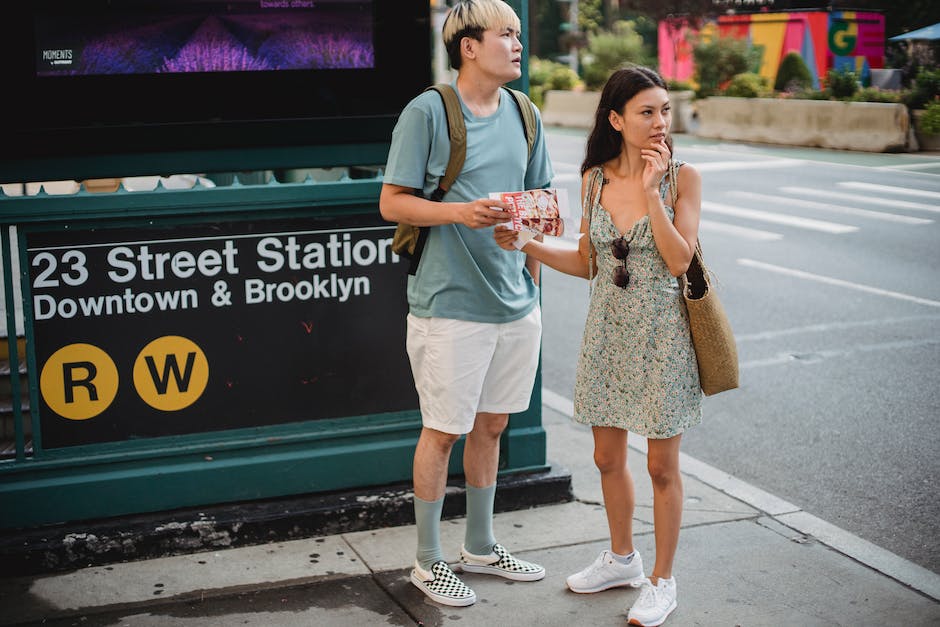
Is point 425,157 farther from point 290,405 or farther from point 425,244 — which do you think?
point 290,405

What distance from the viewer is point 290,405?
4438mm

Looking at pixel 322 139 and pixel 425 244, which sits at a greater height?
pixel 322 139

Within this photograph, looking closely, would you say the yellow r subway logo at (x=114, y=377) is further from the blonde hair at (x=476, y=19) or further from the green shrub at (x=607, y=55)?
the green shrub at (x=607, y=55)

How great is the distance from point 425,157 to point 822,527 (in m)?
2.45

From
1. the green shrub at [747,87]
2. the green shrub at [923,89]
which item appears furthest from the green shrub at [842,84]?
the green shrub at [923,89]

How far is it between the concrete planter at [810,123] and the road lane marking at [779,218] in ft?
4.01

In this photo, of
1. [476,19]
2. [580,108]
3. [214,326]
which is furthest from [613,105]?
[580,108]

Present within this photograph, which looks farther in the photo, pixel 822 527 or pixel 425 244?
pixel 822 527

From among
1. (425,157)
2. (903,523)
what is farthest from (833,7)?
(425,157)

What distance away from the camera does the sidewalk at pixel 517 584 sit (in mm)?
3744

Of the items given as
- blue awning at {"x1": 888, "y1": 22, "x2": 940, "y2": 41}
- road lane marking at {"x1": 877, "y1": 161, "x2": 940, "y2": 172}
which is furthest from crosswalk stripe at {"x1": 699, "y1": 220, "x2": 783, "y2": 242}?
blue awning at {"x1": 888, "y1": 22, "x2": 940, "y2": 41}

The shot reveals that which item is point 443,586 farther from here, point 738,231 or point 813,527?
point 738,231

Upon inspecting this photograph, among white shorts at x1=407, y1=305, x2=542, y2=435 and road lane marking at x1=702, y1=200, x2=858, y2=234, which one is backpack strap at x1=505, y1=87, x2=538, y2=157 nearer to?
white shorts at x1=407, y1=305, x2=542, y2=435

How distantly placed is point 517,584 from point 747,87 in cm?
2116
